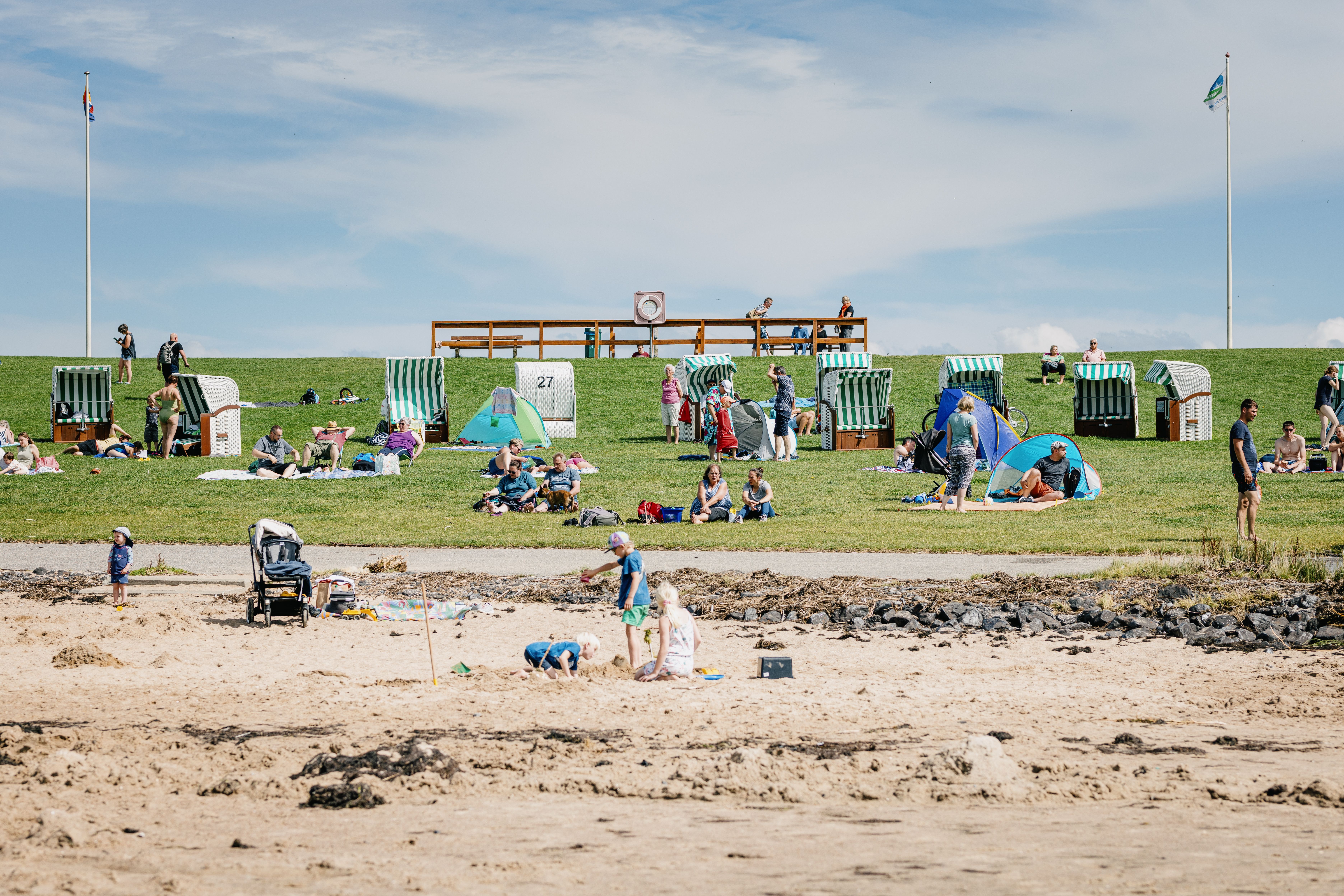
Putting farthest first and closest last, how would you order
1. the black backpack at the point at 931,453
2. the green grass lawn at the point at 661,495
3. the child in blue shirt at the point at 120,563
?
the black backpack at the point at 931,453 → the green grass lawn at the point at 661,495 → the child in blue shirt at the point at 120,563

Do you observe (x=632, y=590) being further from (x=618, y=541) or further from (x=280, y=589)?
(x=280, y=589)

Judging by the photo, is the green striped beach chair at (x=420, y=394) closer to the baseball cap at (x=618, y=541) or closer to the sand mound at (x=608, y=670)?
the baseball cap at (x=618, y=541)

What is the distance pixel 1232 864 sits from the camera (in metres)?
4.41

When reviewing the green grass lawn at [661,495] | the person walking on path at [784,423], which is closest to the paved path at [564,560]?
the green grass lawn at [661,495]

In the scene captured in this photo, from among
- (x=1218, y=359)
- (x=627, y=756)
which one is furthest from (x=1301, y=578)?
(x=1218, y=359)

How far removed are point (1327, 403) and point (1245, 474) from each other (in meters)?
12.9

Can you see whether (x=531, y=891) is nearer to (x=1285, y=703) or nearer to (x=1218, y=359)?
(x=1285, y=703)

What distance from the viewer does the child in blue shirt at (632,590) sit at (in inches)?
345

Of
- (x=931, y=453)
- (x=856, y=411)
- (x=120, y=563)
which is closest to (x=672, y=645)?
(x=120, y=563)

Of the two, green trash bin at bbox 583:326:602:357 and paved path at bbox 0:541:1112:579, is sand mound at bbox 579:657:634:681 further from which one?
green trash bin at bbox 583:326:602:357

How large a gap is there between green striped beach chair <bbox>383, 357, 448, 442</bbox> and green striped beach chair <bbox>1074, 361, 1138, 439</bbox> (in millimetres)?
15179

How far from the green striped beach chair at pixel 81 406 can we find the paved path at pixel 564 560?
13604mm

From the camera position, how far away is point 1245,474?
1334 cm

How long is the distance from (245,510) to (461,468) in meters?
4.89
